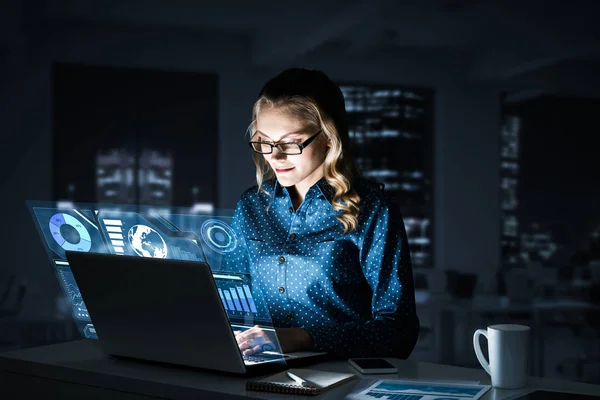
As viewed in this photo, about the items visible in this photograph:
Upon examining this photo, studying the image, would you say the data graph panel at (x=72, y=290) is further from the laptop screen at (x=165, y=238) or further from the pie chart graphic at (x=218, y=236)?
the pie chart graphic at (x=218, y=236)

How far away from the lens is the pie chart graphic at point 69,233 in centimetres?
142

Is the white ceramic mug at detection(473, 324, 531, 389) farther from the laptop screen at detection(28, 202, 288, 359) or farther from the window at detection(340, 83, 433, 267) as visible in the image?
the window at detection(340, 83, 433, 267)

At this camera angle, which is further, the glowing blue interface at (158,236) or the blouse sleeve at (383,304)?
the blouse sleeve at (383,304)

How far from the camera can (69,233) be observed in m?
1.43

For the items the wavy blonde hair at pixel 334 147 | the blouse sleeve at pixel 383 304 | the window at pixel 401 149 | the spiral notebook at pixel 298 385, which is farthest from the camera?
the window at pixel 401 149

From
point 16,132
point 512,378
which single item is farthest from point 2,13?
point 512,378

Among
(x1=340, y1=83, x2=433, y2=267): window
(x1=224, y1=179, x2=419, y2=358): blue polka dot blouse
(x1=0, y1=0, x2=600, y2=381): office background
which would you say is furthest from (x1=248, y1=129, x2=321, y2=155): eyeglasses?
(x1=340, y1=83, x2=433, y2=267): window

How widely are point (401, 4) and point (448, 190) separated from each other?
2392mm

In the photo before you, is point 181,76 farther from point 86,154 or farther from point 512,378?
point 512,378

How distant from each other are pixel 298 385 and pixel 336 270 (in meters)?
0.60

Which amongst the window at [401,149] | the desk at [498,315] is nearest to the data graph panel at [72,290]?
the desk at [498,315]

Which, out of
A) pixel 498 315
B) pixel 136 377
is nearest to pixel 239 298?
pixel 136 377

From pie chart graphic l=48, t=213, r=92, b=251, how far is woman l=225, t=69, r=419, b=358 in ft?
1.43

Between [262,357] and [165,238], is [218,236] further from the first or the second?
[262,357]
